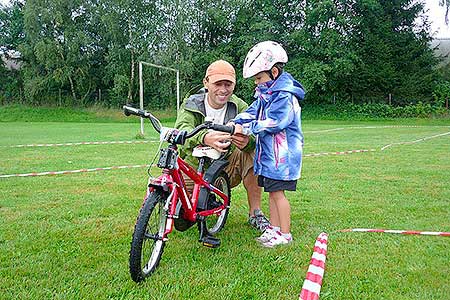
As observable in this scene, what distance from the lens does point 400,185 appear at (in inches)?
249

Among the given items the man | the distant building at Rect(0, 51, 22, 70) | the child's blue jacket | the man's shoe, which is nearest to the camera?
the child's blue jacket

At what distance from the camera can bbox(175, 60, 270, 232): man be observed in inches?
144

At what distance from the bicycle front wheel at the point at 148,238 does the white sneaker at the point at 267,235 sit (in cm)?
97

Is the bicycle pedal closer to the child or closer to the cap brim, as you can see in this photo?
the child

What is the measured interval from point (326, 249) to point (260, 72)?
1.47 m

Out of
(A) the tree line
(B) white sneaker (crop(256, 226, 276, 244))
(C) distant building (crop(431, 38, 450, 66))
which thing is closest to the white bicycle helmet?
(B) white sneaker (crop(256, 226, 276, 244))

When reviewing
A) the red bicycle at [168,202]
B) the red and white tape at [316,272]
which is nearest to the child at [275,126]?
the red and white tape at [316,272]

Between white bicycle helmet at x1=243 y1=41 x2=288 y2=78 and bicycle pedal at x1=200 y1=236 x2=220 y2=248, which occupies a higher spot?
white bicycle helmet at x1=243 y1=41 x2=288 y2=78

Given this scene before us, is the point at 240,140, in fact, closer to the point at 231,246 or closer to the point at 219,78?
the point at 219,78

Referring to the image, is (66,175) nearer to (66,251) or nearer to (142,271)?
(66,251)

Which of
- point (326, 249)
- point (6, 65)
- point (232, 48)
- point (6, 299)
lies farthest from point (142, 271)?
point (6, 65)

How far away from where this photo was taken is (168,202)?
9.96 ft

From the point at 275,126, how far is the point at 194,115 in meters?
0.77

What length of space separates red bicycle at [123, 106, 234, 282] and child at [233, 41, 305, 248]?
0.39m
